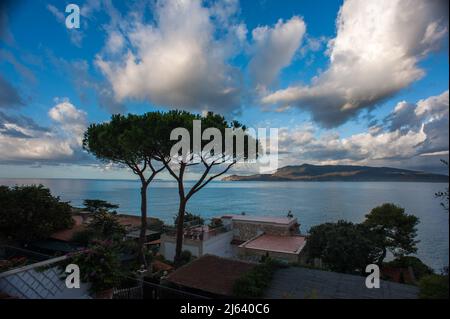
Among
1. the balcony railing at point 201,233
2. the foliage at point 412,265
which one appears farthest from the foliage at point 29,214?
the foliage at point 412,265

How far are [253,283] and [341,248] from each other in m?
8.51

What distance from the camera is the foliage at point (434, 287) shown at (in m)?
3.63

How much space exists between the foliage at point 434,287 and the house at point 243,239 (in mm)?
10564

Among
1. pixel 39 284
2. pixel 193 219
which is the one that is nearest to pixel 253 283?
pixel 39 284

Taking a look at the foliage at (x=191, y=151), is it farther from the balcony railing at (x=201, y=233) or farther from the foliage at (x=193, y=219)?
the foliage at (x=193, y=219)

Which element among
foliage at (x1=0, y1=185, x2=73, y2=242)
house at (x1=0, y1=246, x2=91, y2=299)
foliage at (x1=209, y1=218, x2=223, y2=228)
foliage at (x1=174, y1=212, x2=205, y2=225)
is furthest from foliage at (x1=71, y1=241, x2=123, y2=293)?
foliage at (x1=174, y1=212, x2=205, y2=225)

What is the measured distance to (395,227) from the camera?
18531mm

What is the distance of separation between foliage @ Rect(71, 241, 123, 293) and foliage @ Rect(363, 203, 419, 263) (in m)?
18.5

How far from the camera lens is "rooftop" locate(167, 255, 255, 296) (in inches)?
338

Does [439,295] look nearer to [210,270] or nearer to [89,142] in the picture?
[210,270]

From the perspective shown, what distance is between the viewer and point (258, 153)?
14.0 meters

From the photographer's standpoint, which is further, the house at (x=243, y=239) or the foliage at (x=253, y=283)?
the house at (x=243, y=239)

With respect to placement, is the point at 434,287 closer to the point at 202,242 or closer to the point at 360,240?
the point at 360,240
